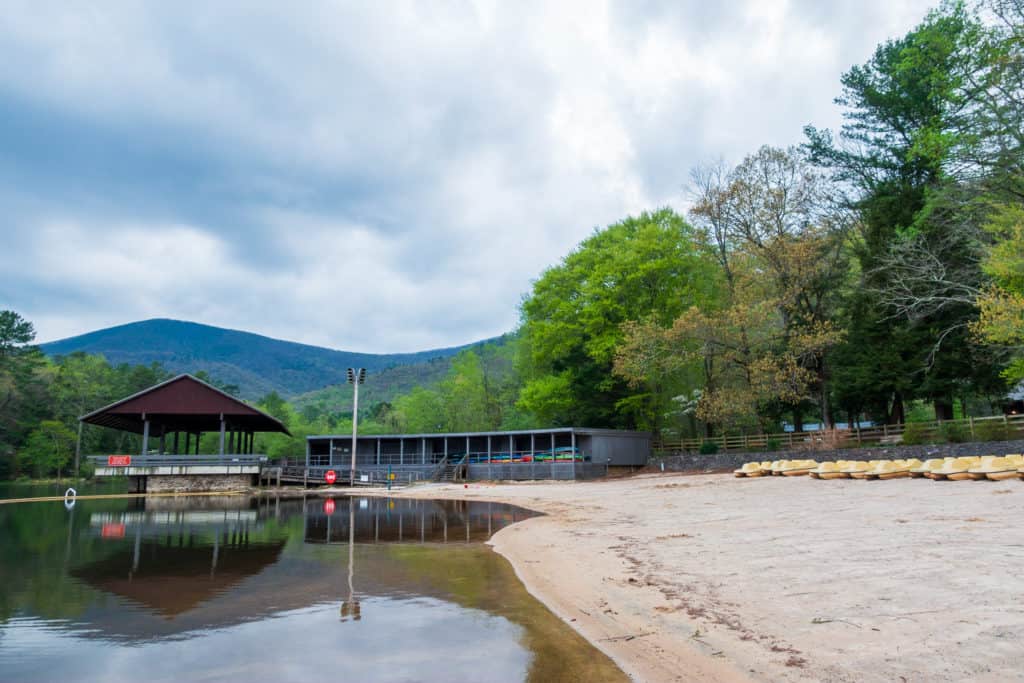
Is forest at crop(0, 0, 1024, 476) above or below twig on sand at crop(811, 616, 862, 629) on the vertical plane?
above

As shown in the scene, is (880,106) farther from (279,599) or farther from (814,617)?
(279,599)

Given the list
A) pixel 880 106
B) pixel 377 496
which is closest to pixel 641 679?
pixel 377 496

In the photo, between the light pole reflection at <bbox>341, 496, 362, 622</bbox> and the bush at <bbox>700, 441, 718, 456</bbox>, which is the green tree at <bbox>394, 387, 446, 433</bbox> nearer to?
the bush at <bbox>700, 441, 718, 456</bbox>

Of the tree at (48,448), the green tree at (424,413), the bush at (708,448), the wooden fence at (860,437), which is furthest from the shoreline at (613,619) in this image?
the tree at (48,448)

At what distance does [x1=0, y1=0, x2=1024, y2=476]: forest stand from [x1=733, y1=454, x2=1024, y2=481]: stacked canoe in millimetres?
5864

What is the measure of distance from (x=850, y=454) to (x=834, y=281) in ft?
36.4

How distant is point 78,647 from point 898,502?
46.7 ft

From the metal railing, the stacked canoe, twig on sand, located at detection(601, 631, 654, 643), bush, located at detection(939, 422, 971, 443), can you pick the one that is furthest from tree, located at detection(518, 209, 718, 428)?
twig on sand, located at detection(601, 631, 654, 643)

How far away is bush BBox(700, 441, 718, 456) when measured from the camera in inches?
1340

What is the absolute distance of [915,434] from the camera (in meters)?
25.8

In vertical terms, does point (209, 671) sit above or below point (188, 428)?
below

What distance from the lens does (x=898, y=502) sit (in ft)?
41.3

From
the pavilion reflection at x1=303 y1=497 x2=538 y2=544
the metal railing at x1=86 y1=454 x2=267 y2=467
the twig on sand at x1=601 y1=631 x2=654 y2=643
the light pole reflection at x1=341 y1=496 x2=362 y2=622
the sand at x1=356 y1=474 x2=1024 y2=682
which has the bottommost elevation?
the pavilion reflection at x1=303 y1=497 x2=538 y2=544

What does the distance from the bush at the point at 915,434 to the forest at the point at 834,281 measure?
12.5 ft
